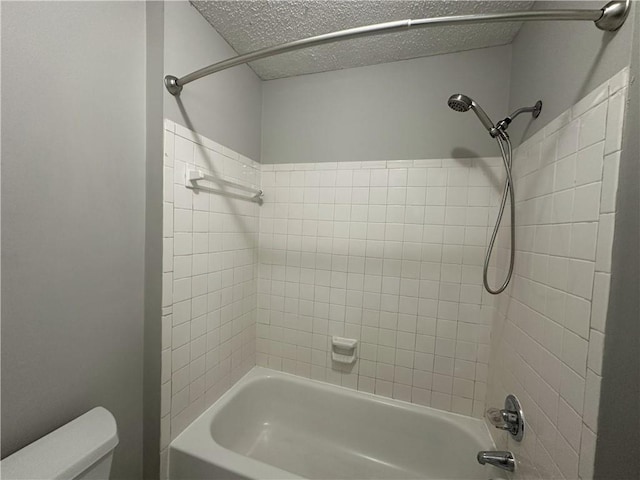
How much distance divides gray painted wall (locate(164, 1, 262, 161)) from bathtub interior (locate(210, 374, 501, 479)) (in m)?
1.53

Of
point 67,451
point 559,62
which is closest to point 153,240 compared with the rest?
point 67,451

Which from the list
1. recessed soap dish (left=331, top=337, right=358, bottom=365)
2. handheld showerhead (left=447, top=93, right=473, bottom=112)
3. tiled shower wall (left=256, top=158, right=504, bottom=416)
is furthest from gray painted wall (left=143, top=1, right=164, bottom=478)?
handheld showerhead (left=447, top=93, right=473, bottom=112)

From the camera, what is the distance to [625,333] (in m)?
0.59

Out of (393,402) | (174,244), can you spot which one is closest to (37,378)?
(174,244)

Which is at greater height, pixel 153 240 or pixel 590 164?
pixel 590 164

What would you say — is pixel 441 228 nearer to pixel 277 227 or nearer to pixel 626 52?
pixel 626 52

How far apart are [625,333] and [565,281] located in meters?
0.21

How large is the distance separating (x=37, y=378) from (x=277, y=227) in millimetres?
1232

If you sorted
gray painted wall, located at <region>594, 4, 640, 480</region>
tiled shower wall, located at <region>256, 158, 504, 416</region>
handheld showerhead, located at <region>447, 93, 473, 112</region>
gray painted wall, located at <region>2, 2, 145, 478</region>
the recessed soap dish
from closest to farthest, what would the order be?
gray painted wall, located at <region>594, 4, 640, 480</region>
gray painted wall, located at <region>2, 2, 145, 478</region>
handheld showerhead, located at <region>447, 93, 473, 112</region>
tiled shower wall, located at <region>256, 158, 504, 416</region>
the recessed soap dish

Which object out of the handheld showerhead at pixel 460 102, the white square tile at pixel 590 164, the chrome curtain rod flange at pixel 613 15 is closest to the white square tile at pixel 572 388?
the white square tile at pixel 590 164

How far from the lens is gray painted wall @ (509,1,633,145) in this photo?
67cm

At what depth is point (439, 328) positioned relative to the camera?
1444mm

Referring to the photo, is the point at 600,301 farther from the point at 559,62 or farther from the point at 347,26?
the point at 347,26

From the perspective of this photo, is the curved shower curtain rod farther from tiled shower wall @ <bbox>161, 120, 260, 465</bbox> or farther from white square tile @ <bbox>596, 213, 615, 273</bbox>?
tiled shower wall @ <bbox>161, 120, 260, 465</bbox>
